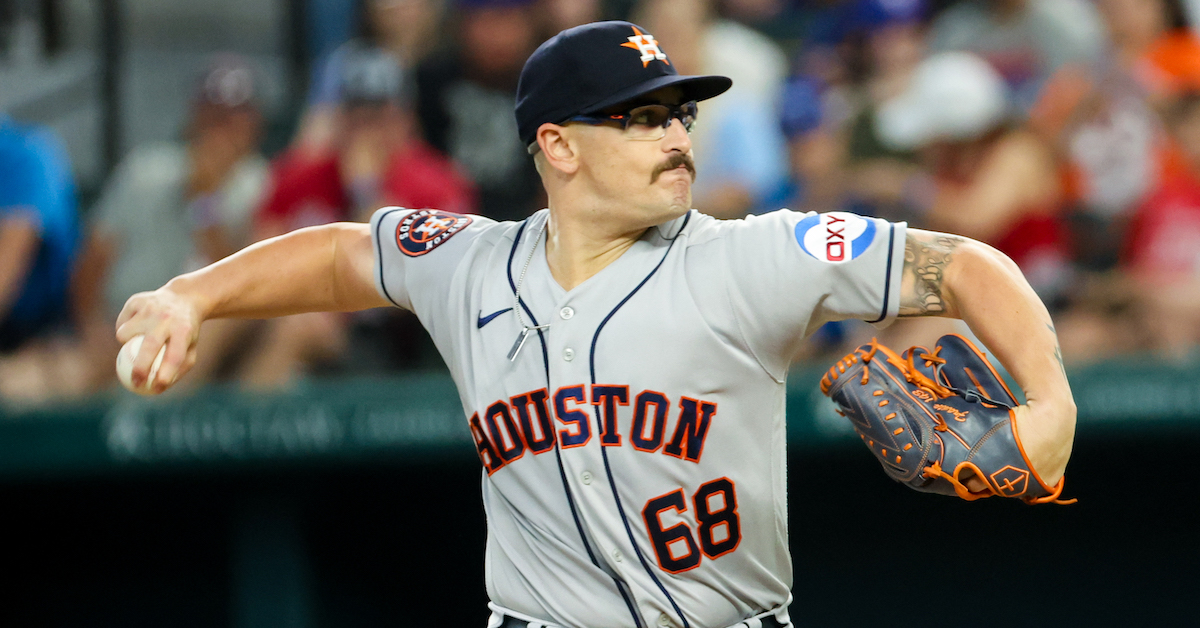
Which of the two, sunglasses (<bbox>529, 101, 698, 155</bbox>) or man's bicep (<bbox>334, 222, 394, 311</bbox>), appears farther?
man's bicep (<bbox>334, 222, 394, 311</bbox>)

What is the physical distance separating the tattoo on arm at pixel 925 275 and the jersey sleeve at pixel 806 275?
0.02 meters

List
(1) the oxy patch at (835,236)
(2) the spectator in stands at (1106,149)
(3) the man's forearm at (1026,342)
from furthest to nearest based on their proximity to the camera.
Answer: (2) the spectator in stands at (1106,149)
(1) the oxy patch at (835,236)
(3) the man's forearm at (1026,342)

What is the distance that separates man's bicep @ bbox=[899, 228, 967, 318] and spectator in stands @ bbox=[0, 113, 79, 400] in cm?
374

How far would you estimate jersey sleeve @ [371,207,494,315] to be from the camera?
7.98 feet

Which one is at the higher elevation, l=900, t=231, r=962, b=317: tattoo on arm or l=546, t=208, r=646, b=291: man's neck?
l=546, t=208, r=646, b=291: man's neck

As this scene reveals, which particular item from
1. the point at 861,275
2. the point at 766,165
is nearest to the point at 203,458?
the point at 766,165

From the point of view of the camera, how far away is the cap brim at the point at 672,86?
2.16 metres

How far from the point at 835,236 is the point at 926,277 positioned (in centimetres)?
16

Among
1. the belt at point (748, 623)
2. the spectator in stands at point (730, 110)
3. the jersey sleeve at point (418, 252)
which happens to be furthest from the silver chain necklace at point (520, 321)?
the spectator in stands at point (730, 110)

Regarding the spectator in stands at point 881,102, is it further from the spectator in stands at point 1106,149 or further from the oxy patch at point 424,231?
the oxy patch at point 424,231

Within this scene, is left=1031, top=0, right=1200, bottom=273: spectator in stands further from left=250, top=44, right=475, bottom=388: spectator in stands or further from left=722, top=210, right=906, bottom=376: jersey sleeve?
left=722, top=210, right=906, bottom=376: jersey sleeve

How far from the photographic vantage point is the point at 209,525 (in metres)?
5.03

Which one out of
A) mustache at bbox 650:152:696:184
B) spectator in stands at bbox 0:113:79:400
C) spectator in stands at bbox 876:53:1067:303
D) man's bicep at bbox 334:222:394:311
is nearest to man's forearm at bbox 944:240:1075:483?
mustache at bbox 650:152:696:184

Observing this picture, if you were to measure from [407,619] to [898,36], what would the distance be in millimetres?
3083
